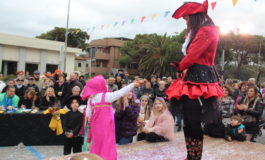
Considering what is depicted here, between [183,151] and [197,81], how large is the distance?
5.61ft

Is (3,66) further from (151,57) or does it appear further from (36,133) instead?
(36,133)

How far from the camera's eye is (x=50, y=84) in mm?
7641

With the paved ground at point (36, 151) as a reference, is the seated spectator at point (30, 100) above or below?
above

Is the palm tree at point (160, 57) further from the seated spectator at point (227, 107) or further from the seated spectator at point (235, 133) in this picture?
the seated spectator at point (235, 133)

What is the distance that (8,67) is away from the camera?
23031 mm

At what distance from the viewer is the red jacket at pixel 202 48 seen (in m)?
2.26

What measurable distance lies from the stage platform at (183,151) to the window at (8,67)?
2182cm

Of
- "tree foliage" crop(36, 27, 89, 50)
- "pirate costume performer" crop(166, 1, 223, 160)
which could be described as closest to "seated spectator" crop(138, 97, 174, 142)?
"pirate costume performer" crop(166, 1, 223, 160)

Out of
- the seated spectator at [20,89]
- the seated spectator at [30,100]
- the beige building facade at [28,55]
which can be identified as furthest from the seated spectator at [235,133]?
the beige building facade at [28,55]

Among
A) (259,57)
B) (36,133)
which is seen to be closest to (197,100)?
(36,133)

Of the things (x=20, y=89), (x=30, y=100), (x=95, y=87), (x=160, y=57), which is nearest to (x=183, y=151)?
(x=95, y=87)

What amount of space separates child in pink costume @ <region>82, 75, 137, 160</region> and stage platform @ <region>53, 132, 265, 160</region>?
31cm

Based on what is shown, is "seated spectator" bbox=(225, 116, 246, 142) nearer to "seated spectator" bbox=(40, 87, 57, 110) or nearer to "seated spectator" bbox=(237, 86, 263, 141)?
"seated spectator" bbox=(237, 86, 263, 141)

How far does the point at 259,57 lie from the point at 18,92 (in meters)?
34.4
